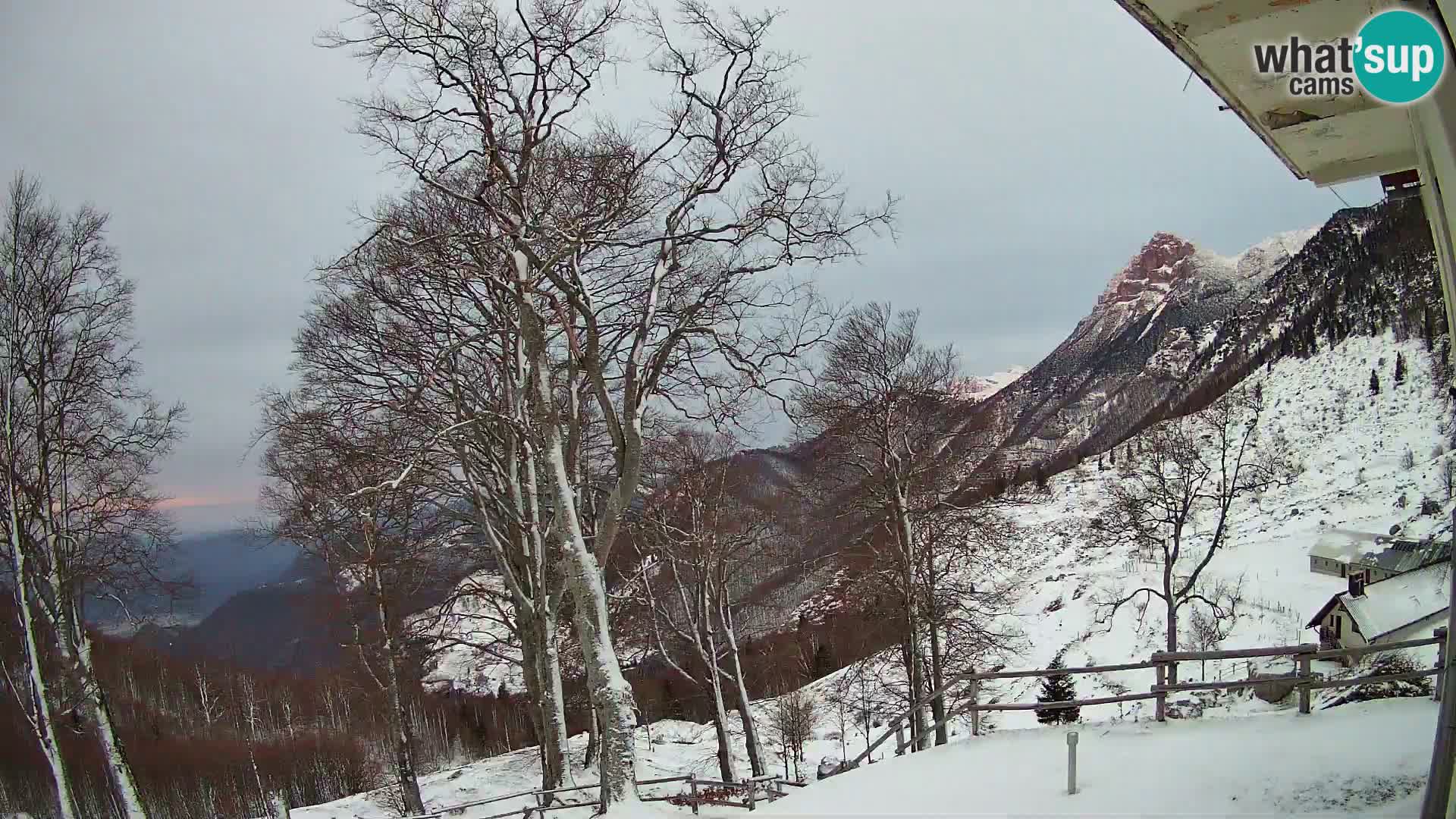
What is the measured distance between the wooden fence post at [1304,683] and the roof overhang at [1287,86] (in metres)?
5.65

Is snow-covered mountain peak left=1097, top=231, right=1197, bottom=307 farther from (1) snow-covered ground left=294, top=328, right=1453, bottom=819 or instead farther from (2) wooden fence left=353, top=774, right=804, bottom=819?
(2) wooden fence left=353, top=774, right=804, bottom=819

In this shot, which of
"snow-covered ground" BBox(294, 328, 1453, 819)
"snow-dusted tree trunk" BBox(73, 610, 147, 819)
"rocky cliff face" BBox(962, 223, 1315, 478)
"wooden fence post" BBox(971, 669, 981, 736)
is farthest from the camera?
"rocky cliff face" BBox(962, 223, 1315, 478)

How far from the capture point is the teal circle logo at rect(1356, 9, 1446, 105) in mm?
2795

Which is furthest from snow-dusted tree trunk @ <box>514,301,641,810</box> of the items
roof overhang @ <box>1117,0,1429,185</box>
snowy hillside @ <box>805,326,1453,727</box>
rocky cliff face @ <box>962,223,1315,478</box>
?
rocky cliff face @ <box>962,223,1315,478</box>

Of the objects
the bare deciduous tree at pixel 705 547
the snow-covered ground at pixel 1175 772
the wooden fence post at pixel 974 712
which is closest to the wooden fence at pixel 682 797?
the snow-covered ground at pixel 1175 772

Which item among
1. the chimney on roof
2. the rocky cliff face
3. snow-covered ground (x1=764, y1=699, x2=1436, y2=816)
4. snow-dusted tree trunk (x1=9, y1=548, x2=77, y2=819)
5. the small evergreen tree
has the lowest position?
the small evergreen tree

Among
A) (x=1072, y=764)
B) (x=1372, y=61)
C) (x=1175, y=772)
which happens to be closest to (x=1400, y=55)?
(x=1372, y=61)

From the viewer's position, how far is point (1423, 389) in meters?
50.8

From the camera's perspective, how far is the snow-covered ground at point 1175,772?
5.30m

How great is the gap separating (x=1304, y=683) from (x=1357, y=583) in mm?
24254

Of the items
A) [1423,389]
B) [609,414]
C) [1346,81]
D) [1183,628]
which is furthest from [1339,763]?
[1423,389]

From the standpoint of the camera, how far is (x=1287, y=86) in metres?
3.55

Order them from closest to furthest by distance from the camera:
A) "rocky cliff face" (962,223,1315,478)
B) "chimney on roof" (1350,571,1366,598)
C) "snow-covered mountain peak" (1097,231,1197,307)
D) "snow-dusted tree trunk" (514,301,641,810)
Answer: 1. "snow-dusted tree trunk" (514,301,641,810)
2. "chimney on roof" (1350,571,1366,598)
3. "rocky cliff face" (962,223,1315,478)
4. "snow-covered mountain peak" (1097,231,1197,307)

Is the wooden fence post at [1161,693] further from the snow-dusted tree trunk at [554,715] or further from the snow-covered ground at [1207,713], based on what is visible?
the snow-dusted tree trunk at [554,715]
